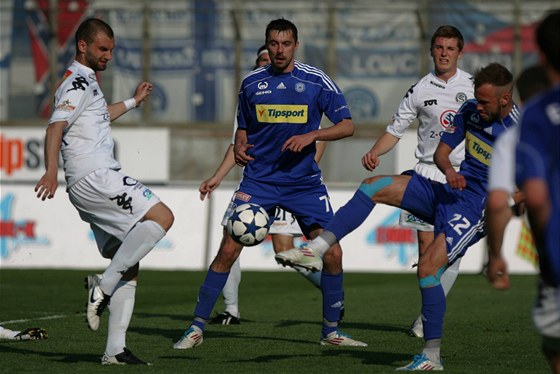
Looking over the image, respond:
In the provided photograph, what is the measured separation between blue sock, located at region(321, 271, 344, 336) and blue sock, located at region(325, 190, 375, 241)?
58.6 inches

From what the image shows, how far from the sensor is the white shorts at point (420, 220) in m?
10.6

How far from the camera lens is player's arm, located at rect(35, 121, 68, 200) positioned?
766 centimetres

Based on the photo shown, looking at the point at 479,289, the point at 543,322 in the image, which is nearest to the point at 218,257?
the point at 543,322

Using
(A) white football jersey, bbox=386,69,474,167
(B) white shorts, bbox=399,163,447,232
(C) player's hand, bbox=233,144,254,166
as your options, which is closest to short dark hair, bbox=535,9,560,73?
(C) player's hand, bbox=233,144,254,166

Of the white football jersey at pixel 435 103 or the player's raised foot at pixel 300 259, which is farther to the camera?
the white football jersey at pixel 435 103

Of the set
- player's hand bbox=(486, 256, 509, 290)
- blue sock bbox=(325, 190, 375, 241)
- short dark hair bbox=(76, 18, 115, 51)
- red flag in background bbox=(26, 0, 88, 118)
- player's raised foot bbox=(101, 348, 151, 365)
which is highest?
red flag in background bbox=(26, 0, 88, 118)

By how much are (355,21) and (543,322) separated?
19.8 meters

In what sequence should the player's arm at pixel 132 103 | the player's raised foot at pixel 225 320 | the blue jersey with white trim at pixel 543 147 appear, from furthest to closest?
the player's raised foot at pixel 225 320 → the player's arm at pixel 132 103 → the blue jersey with white trim at pixel 543 147

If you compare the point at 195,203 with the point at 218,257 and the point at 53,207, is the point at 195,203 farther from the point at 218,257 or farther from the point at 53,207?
the point at 218,257

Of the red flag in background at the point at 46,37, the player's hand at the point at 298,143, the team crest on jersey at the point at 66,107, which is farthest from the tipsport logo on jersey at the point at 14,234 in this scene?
the team crest on jersey at the point at 66,107

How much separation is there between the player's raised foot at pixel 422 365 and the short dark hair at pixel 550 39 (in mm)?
3065

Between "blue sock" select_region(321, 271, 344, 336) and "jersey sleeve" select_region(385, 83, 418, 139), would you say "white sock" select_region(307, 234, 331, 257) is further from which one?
"jersey sleeve" select_region(385, 83, 418, 139)

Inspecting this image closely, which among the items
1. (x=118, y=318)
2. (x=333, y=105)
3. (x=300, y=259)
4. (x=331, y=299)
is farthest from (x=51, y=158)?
(x=331, y=299)

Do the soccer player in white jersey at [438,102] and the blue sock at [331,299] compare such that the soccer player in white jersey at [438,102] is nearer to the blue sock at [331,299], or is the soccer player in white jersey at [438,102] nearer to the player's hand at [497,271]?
the blue sock at [331,299]
